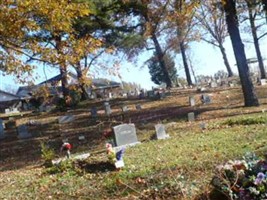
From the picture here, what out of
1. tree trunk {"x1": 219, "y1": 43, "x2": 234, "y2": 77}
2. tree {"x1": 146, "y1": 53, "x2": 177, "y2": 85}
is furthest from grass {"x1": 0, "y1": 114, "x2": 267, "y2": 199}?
tree {"x1": 146, "y1": 53, "x2": 177, "y2": 85}

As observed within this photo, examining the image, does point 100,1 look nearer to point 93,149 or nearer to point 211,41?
point 93,149

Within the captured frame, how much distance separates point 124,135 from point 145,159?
10.4 feet

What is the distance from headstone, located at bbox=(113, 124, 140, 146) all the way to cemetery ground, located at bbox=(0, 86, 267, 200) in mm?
A: 421

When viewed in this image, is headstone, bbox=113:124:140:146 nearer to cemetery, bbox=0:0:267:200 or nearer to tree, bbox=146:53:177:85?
cemetery, bbox=0:0:267:200

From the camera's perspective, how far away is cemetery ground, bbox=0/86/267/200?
7.09 m

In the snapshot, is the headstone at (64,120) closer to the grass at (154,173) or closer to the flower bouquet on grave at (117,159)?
the grass at (154,173)

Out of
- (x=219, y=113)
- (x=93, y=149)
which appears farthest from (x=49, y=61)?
(x=219, y=113)

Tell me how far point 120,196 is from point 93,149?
24.0ft

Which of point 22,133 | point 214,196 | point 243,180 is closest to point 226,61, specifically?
point 22,133

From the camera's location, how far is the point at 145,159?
10.4 metres

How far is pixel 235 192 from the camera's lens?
194 inches

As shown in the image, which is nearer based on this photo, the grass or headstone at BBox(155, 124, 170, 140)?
the grass

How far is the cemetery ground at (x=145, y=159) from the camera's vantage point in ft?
23.3

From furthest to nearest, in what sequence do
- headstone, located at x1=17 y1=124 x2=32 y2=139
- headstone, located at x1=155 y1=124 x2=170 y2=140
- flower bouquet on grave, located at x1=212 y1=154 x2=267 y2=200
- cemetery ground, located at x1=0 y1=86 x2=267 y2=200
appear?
1. headstone, located at x1=17 y1=124 x2=32 y2=139
2. headstone, located at x1=155 y1=124 x2=170 y2=140
3. cemetery ground, located at x1=0 y1=86 x2=267 y2=200
4. flower bouquet on grave, located at x1=212 y1=154 x2=267 y2=200
